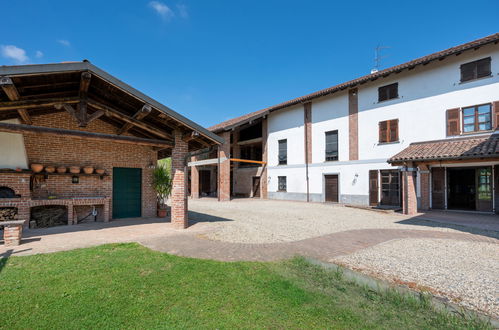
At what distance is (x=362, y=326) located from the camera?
2801 mm

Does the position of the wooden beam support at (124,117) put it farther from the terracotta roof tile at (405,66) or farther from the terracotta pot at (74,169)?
the terracotta roof tile at (405,66)

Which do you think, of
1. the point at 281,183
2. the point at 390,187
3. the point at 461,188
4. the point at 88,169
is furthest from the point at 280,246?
the point at 281,183

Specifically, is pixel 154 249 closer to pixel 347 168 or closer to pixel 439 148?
pixel 439 148

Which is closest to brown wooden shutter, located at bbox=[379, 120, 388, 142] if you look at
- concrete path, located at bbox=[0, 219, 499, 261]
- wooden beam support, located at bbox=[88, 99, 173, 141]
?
concrete path, located at bbox=[0, 219, 499, 261]

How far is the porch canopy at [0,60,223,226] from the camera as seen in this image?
5.70m

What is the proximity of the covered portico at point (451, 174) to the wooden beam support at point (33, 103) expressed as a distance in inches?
518

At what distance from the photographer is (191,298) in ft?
11.1

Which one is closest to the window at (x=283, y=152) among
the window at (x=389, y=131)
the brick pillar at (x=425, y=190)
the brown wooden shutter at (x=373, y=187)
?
the brown wooden shutter at (x=373, y=187)

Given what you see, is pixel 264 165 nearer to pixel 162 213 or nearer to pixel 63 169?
pixel 162 213

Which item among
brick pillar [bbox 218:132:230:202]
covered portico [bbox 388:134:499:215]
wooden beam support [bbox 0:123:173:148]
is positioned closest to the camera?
wooden beam support [bbox 0:123:173:148]

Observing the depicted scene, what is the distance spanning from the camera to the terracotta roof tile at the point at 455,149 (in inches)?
404

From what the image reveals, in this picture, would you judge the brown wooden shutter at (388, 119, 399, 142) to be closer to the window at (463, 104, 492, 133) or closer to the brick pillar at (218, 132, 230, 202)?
the window at (463, 104, 492, 133)

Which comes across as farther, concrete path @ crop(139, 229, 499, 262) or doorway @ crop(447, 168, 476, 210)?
doorway @ crop(447, 168, 476, 210)

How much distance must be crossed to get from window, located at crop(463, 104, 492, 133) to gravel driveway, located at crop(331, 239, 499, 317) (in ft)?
28.9
